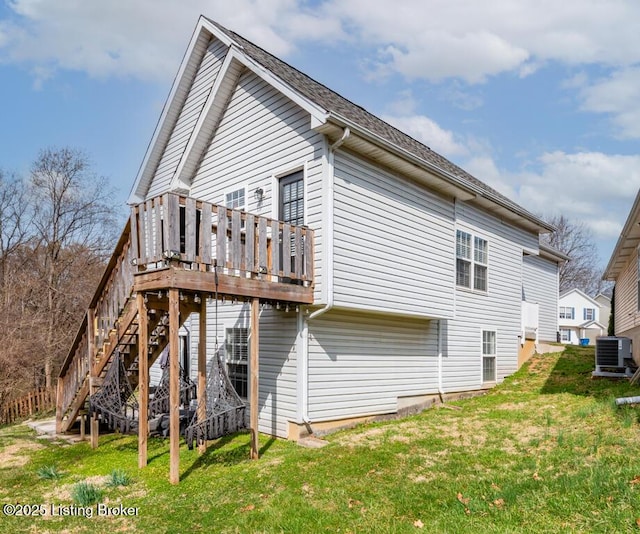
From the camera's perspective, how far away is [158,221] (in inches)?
271

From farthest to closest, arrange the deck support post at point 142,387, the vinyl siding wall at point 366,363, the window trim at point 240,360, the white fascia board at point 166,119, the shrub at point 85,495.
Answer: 1. the white fascia board at point 166,119
2. the window trim at point 240,360
3. the vinyl siding wall at point 366,363
4. the deck support post at point 142,387
5. the shrub at point 85,495

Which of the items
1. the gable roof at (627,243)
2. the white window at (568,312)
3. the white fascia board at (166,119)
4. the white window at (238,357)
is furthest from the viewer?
the white window at (568,312)

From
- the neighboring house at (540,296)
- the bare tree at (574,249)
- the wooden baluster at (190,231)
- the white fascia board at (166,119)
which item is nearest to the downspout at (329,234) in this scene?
the wooden baluster at (190,231)

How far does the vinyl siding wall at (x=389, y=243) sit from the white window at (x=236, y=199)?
8.92 feet

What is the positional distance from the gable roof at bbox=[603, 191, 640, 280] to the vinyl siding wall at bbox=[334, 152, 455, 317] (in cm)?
396

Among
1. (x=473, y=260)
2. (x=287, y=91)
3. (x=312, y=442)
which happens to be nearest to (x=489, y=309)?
(x=473, y=260)

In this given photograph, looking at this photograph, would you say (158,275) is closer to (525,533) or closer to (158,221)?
(158,221)

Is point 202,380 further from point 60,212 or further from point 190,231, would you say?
point 60,212

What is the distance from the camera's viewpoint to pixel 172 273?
265 inches

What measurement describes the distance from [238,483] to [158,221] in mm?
3846

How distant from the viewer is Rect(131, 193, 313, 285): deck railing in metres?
6.80

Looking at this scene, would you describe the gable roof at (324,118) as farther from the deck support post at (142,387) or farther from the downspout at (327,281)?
the deck support post at (142,387)

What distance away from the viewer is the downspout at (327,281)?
845 cm

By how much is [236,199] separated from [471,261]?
6.58m
